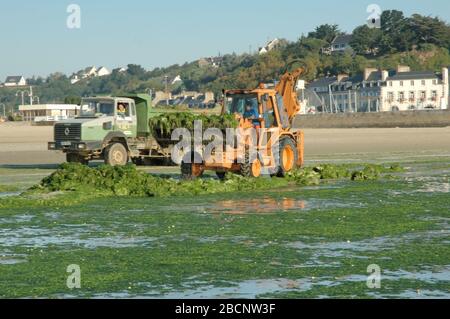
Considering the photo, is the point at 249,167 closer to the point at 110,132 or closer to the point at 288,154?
the point at 288,154

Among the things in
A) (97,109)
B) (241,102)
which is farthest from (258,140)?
(97,109)

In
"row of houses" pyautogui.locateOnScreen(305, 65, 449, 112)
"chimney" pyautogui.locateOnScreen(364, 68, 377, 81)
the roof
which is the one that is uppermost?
"chimney" pyautogui.locateOnScreen(364, 68, 377, 81)

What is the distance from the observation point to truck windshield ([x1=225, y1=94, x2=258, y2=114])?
85.8 feet

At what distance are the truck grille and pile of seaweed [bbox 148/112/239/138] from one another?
4.44 meters

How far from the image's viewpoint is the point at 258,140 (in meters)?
25.6

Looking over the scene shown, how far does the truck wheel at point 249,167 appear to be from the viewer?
25047 mm

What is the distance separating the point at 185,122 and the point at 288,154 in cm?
326

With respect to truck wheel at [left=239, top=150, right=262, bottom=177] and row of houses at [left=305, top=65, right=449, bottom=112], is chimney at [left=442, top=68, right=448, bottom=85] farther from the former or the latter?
truck wheel at [left=239, top=150, right=262, bottom=177]

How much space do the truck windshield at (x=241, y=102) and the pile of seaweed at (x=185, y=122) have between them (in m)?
1.02

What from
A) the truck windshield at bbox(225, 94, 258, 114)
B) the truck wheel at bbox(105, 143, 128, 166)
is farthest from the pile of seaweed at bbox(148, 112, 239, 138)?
the truck wheel at bbox(105, 143, 128, 166)

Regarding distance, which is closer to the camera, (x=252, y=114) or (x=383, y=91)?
(x=252, y=114)

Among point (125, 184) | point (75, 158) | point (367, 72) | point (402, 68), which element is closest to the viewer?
point (125, 184)

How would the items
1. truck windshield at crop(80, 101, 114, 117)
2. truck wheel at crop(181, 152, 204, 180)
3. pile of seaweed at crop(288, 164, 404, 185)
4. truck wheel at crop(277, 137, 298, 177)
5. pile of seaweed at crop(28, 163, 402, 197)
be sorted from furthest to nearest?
1. truck windshield at crop(80, 101, 114, 117)
2. truck wheel at crop(277, 137, 298, 177)
3. truck wheel at crop(181, 152, 204, 180)
4. pile of seaweed at crop(288, 164, 404, 185)
5. pile of seaweed at crop(28, 163, 402, 197)

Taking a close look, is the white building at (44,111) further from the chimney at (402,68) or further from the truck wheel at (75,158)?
the truck wheel at (75,158)
